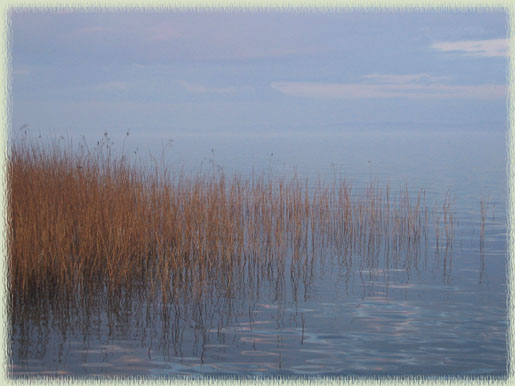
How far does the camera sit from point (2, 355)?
3.98 m

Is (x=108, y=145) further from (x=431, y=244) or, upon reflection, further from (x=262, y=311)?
(x=431, y=244)

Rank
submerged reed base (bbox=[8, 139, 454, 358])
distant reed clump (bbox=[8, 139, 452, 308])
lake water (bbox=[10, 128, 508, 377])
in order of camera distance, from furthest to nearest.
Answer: distant reed clump (bbox=[8, 139, 452, 308]), submerged reed base (bbox=[8, 139, 454, 358]), lake water (bbox=[10, 128, 508, 377])

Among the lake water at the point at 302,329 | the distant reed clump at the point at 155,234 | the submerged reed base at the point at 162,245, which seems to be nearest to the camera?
the lake water at the point at 302,329

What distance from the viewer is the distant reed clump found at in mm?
5129

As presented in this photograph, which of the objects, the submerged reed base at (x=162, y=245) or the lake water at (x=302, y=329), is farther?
the submerged reed base at (x=162, y=245)

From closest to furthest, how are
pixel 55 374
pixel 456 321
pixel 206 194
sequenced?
pixel 55 374
pixel 456 321
pixel 206 194

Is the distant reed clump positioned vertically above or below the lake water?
above

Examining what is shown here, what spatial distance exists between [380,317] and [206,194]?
255 centimetres

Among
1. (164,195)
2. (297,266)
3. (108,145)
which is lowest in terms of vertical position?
(297,266)

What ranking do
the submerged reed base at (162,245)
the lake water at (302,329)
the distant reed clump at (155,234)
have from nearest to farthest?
the lake water at (302,329) → the submerged reed base at (162,245) → the distant reed clump at (155,234)

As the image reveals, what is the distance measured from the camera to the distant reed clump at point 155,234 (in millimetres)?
5129

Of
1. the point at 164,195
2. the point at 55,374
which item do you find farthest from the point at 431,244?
the point at 55,374

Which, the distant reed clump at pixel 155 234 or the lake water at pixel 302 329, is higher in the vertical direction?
the distant reed clump at pixel 155 234

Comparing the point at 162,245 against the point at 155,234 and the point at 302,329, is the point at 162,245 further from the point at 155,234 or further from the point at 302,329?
the point at 302,329
